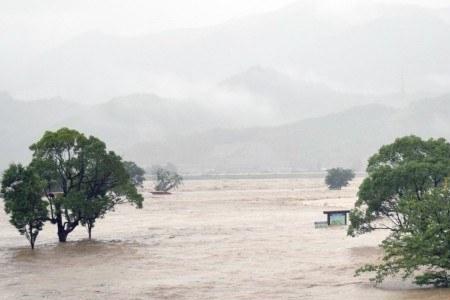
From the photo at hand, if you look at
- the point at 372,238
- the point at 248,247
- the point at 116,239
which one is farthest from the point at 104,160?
the point at 372,238

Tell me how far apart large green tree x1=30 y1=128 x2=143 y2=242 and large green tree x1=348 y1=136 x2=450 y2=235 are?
2059cm

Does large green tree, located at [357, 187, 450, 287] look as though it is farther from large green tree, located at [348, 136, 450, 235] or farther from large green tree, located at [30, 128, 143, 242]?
large green tree, located at [30, 128, 143, 242]

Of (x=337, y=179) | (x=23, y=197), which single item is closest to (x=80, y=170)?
(x=23, y=197)

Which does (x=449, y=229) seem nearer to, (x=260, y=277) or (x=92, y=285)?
(x=260, y=277)

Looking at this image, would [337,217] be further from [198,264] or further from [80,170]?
[198,264]

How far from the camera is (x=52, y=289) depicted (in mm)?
37969

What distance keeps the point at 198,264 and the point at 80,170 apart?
19647mm

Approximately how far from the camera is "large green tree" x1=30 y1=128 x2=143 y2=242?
6156cm

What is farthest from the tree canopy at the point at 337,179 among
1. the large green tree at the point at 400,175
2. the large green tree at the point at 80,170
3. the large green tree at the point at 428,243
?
the large green tree at the point at 428,243

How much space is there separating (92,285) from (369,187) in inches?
828

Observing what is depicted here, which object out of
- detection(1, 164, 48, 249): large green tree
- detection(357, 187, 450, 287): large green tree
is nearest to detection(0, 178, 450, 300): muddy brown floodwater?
detection(357, 187, 450, 287): large green tree

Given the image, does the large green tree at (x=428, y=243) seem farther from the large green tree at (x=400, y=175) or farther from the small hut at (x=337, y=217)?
the small hut at (x=337, y=217)

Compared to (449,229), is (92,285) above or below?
below

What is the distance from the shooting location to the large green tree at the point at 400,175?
48344 mm
